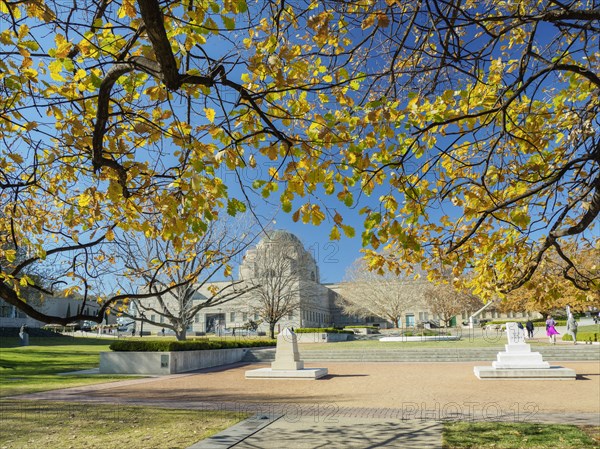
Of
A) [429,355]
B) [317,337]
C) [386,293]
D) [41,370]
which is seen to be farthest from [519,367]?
[386,293]

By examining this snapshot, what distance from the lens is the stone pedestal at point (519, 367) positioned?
14469 mm

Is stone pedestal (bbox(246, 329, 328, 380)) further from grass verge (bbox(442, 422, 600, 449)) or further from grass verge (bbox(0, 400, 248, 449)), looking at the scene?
grass verge (bbox(442, 422, 600, 449))

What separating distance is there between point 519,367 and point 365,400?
6.66 metres

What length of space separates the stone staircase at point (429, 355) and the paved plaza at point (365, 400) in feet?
15.0

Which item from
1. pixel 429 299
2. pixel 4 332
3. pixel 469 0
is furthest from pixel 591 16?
pixel 429 299

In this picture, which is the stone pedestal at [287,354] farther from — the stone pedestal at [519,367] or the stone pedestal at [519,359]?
the stone pedestal at [519,359]

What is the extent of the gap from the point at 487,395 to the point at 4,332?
4544cm

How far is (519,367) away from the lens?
1506 cm

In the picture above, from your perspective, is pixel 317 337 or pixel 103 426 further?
pixel 317 337

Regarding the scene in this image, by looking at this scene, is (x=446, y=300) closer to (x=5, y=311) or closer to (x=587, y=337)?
(x=587, y=337)

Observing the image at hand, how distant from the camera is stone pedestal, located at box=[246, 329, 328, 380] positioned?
16.4 metres

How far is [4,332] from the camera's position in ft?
143

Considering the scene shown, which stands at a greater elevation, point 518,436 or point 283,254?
point 283,254

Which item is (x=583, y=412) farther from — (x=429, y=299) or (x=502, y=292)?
(x=429, y=299)
